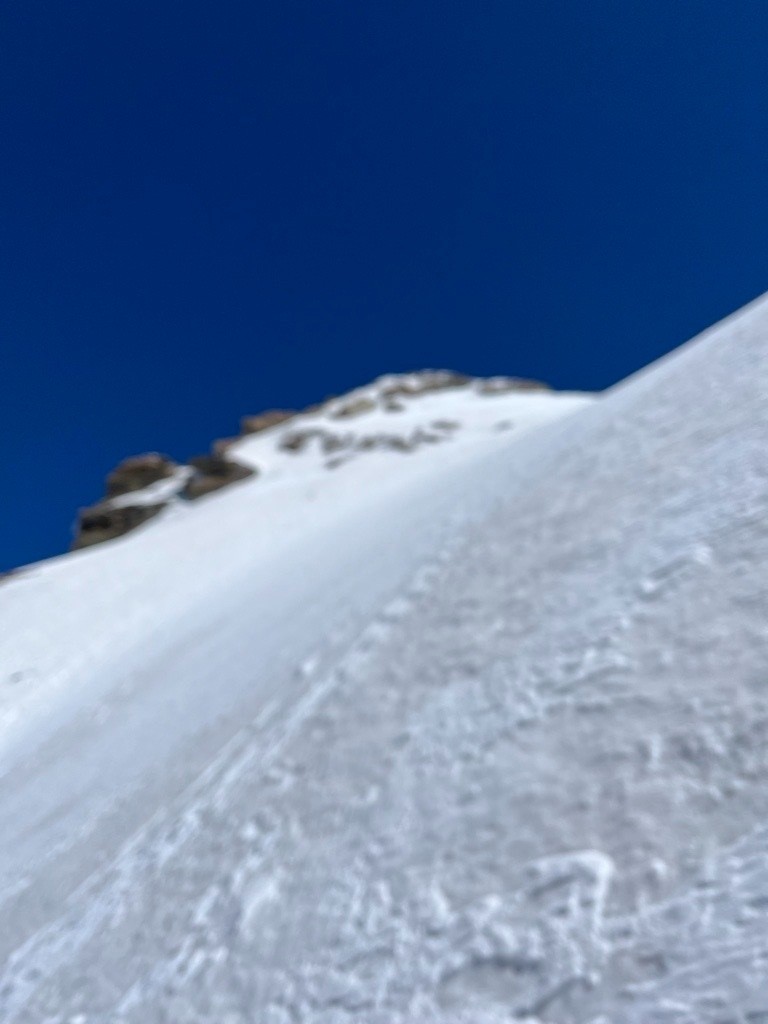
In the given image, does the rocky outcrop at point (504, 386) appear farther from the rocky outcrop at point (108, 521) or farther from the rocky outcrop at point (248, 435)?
the rocky outcrop at point (108, 521)

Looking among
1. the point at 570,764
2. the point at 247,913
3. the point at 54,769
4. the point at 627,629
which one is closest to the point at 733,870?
the point at 570,764

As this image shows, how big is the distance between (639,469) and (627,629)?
6.10ft

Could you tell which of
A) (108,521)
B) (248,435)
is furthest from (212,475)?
(248,435)

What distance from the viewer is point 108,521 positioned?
26.1 meters

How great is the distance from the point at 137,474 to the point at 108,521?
5.44 metres

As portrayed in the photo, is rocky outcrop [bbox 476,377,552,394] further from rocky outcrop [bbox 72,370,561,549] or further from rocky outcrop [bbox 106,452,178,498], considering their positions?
rocky outcrop [bbox 106,452,178,498]

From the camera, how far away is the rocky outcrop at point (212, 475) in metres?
24.4

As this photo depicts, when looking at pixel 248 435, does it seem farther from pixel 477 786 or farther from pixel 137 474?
pixel 477 786

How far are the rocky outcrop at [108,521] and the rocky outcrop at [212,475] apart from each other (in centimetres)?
131

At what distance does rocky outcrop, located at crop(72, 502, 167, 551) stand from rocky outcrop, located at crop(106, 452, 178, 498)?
110 inches

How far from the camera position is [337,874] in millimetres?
2248

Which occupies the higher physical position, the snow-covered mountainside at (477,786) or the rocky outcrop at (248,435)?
the rocky outcrop at (248,435)

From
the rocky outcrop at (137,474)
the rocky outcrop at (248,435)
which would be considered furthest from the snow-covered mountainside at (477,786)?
the rocky outcrop at (137,474)

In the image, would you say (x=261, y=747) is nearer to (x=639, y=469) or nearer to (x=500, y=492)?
(x=639, y=469)
